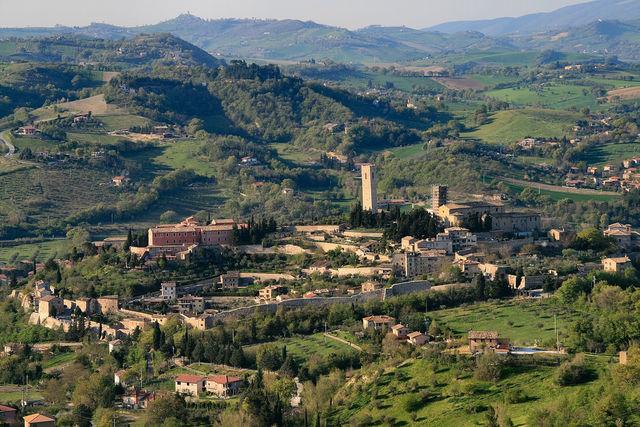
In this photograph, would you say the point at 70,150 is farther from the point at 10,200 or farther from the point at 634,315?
the point at 634,315

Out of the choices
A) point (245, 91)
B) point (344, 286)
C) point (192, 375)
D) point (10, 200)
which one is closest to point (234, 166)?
point (10, 200)

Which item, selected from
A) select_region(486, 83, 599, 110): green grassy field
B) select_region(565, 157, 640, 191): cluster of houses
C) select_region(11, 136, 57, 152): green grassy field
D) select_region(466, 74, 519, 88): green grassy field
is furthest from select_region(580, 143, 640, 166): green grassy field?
select_region(466, 74, 519, 88): green grassy field

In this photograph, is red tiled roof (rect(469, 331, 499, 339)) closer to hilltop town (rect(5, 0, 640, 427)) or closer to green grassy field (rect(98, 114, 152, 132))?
hilltop town (rect(5, 0, 640, 427))

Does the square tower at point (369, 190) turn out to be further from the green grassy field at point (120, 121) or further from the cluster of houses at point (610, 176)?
the green grassy field at point (120, 121)

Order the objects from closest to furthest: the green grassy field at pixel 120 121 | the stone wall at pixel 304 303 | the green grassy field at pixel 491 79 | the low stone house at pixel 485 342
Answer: the low stone house at pixel 485 342, the stone wall at pixel 304 303, the green grassy field at pixel 120 121, the green grassy field at pixel 491 79

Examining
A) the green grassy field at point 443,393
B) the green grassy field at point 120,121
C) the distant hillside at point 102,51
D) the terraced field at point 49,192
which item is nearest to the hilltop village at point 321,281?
the green grassy field at point 443,393

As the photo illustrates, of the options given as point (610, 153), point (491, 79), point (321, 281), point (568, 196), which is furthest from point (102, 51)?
point (321, 281)

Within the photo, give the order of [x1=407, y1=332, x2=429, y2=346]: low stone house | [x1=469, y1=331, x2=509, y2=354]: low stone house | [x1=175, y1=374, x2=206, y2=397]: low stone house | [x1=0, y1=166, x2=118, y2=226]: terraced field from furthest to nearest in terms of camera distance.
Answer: [x1=0, y1=166, x2=118, y2=226]: terraced field → [x1=407, y1=332, x2=429, y2=346]: low stone house → [x1=175, y1=374, x2=206, y2=397]: low stone house → [x1=469, y1=331, x2=509, y2=354]: low stone house

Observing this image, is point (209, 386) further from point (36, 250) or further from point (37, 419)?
point (36, 250)
